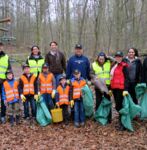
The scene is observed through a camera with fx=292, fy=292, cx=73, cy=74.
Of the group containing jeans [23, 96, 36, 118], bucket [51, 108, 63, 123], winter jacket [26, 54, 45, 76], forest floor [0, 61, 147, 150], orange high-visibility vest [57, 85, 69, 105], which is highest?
winter jacket [26, 54, 45, 76]

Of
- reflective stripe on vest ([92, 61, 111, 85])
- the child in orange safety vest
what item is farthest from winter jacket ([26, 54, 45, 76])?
reflective stripe on vest ([92, 61, 111, 85])

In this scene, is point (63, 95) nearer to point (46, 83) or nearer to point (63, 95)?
point (63, 95)

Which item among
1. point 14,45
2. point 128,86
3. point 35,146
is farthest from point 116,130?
point 14,45

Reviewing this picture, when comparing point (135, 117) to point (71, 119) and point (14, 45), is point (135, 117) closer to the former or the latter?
point (71, 119)

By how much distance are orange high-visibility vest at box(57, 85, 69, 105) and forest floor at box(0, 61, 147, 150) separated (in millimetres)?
596

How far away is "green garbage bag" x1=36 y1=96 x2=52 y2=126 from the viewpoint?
24.7ft

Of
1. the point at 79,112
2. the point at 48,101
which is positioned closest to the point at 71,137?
the point at 79,112

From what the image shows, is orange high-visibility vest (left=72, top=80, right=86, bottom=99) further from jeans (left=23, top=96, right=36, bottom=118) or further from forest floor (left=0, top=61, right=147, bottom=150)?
jeans (left=23, top=96, right=36, bottom=118)

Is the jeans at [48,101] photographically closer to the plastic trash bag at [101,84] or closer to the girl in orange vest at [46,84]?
the girl in orange vest at [46,84]

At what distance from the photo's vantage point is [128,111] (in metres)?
6.95

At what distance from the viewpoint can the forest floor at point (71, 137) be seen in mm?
6125

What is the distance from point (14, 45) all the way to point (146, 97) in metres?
34.4

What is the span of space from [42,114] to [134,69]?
2.62m

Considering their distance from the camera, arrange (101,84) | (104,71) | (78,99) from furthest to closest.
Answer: (78,99), (104,71), (101,84)
